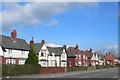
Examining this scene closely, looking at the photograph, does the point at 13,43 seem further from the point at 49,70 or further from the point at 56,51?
the point at 56,51

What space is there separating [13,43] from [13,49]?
2.43 metres

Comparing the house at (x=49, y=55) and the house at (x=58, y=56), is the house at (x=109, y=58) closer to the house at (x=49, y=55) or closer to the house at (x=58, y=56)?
the house at (x=58, y=56)

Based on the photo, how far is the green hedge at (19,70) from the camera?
41.6 metres

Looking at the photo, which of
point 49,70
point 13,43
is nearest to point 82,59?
point 13,43

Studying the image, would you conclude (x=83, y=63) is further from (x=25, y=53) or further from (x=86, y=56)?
(x=25, y=53)

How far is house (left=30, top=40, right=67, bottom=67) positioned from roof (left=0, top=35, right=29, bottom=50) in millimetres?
6462

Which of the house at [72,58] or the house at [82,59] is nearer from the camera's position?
the house at [72,58]

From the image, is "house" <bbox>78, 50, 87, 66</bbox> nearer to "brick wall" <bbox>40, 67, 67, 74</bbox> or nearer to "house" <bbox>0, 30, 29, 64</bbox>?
"house" <bbox>0, 30, 29, 64</bbox>

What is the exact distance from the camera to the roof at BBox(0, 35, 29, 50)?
198 ft

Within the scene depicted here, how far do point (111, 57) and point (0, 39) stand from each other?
125m

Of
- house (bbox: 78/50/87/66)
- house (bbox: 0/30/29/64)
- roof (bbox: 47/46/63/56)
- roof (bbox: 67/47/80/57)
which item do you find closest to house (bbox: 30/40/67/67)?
roof (bbox: 47/46/63/56)

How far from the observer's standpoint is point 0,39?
59469 millimetres

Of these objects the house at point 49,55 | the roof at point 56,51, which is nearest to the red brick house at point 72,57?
the house at point 49,55

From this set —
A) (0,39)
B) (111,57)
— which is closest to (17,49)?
(0,39)
